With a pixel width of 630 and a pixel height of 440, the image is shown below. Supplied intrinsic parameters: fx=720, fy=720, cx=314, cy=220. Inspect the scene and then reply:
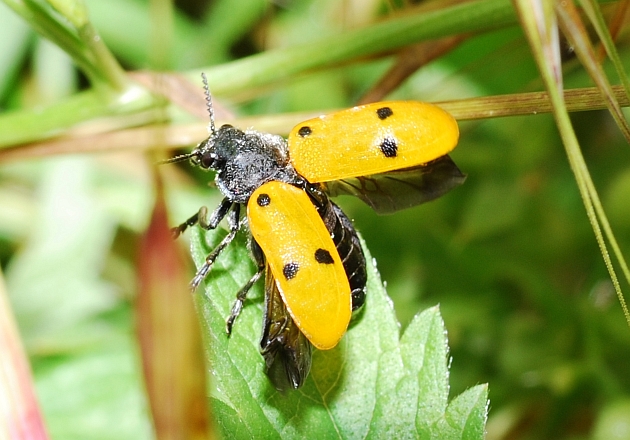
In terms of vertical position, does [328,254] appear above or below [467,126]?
below

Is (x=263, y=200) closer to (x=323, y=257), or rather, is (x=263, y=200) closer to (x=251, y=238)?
(x=251, y=238)

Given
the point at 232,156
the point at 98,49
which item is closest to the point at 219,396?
the point at 232,156

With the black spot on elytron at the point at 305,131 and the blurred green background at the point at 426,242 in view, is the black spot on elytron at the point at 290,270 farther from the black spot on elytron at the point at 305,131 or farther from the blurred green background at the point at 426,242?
the blurred green background at the point at 426,242

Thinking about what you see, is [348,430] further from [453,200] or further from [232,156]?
[453,200]

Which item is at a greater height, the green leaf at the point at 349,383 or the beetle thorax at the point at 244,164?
the beetle thorax at the point at 244,164

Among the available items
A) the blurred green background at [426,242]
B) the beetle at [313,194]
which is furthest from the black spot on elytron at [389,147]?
the blurred green background at [426,242]

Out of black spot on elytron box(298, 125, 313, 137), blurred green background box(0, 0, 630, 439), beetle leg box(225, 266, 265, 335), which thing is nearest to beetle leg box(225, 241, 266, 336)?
beetle leg box(225, 266, 265, 335)

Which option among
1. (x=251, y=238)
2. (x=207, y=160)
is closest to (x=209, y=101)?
(x=207, y=160)
